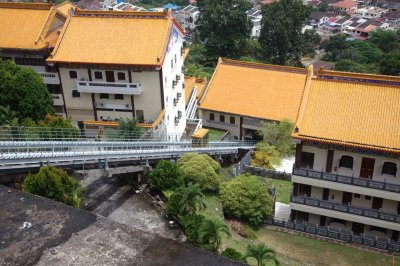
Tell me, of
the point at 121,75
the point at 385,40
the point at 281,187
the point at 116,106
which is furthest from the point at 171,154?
the point at 385,40

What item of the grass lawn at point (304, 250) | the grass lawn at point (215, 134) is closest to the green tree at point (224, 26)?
the grass lawn at point (215, 134)

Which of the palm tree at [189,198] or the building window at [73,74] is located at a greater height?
the building window at [73,74]

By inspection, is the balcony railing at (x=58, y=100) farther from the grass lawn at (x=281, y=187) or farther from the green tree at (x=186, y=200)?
the grass lawn at (x=281, y=187)

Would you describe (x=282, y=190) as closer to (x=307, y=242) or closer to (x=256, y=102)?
(x=307, y=242)

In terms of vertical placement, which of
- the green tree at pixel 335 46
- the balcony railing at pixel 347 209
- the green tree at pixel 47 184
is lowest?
the green tree at pixel 335 46

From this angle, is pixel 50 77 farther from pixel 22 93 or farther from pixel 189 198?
pixel 189 198

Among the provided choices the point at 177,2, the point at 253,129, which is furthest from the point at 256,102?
the point at 177,2
